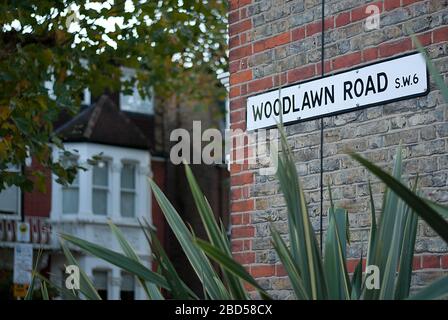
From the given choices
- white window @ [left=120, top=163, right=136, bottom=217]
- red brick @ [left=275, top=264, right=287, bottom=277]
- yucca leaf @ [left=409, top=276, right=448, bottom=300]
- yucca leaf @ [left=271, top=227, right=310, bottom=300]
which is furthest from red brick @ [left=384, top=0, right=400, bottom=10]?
white window @ [left=120, top=163, right=136, bottom=217]

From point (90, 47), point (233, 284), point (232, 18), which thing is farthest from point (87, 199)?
point (233, 284)

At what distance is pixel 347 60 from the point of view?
6246mm

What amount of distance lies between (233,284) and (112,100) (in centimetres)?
2747

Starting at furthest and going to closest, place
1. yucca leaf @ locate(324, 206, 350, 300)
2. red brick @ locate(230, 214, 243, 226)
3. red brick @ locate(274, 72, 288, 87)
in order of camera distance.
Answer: red brick @ locate(230, 214, 243, 226)
red brick @ locate(274, 72, 288, 87)
yucca leaf @ locate(324, 206, 350, 300)

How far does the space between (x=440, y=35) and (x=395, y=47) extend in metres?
0.31

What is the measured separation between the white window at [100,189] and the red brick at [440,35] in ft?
81.6

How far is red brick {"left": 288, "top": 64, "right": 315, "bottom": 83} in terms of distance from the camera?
6.48 m

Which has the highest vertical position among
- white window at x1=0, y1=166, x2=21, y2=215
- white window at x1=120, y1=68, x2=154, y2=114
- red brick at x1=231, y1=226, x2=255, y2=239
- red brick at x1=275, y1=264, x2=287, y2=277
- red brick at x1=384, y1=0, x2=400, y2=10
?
white window at x1=120, y1=68, x2=154, y2=114

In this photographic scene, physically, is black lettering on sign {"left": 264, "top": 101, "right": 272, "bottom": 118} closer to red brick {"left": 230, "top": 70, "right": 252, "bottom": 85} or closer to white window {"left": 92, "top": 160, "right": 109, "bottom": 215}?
red brick {"left": 230, "top": 70, "right": 252, "bottom": 85}

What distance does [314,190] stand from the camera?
6.38m

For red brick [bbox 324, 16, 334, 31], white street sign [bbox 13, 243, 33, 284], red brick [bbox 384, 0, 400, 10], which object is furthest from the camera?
white street sign [bbox 13, 243, 33, 284]

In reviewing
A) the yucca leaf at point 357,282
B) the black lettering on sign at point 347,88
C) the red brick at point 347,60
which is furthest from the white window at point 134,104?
the yucca leaf at point 357,282
